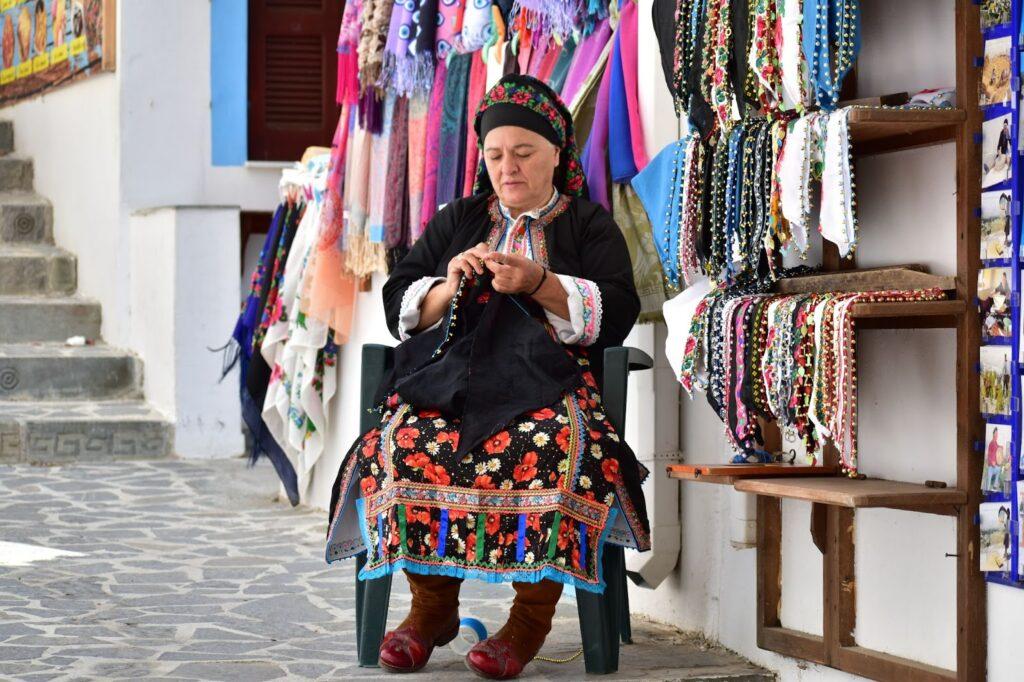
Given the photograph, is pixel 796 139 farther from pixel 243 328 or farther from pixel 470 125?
pixel 243 328

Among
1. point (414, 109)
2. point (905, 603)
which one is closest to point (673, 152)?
point (905, 603)

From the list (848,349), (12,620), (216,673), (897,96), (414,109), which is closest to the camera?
(848,349)

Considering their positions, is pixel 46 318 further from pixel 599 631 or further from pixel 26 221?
pixel 599 631

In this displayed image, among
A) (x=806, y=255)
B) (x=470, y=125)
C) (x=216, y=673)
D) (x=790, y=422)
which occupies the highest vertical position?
(x=470, y=125)

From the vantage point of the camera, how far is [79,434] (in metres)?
8.39

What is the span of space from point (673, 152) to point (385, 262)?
2.41 meters

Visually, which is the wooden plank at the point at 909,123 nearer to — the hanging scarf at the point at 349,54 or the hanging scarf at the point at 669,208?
the hanging scarf at the point at 669,208

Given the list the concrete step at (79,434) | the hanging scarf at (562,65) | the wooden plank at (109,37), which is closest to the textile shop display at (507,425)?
the hanging scarf at (562,65)

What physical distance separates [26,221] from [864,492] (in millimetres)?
9044

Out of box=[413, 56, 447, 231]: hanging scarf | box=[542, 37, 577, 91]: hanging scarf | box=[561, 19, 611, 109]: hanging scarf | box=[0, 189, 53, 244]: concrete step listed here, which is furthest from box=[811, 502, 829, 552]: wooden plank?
box=[0, 189, 53, 244]: concrete step

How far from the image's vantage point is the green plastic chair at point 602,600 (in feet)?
11.9

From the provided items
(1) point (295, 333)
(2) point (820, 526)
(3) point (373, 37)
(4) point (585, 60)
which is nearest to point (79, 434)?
(1) point (295, 333)

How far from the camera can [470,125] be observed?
5.24m

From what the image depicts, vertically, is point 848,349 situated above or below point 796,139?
below
